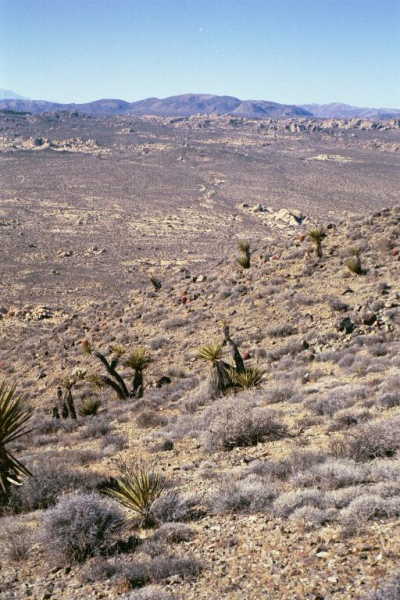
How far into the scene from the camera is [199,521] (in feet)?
17.6

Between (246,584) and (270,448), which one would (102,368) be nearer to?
(270,448)

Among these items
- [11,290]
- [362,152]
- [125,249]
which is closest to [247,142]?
[362,152]

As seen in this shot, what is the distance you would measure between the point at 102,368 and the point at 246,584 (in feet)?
40.4

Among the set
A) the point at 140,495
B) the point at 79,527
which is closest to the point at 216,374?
the point at 140,495

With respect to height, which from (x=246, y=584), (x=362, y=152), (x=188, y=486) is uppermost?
(x=362, y=152)

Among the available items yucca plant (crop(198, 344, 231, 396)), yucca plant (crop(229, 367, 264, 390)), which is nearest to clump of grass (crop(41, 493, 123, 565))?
yucca plant (crop(198, 344, 231, 396))

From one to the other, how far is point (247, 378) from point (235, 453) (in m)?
3.66

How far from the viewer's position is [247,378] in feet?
36.1

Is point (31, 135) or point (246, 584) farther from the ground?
point (31, 135)

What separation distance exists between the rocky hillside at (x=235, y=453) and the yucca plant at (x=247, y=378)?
2.0 inches

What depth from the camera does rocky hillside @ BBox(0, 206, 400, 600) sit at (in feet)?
14.4

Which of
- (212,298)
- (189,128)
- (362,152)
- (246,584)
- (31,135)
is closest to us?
(246,584)

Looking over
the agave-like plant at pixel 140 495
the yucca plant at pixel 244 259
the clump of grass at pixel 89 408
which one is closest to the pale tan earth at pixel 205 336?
the clump of grass at pixel 89 408

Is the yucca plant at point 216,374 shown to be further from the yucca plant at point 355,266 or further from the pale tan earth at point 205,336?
the yucca plant at point 355,266
